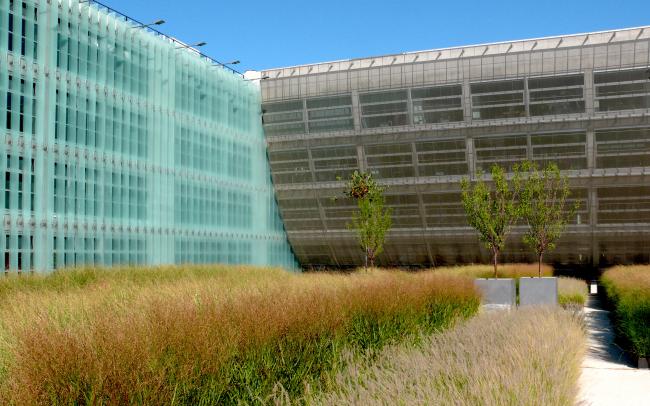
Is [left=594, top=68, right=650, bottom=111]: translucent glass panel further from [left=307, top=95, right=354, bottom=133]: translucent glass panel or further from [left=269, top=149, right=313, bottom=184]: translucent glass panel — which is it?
[left=269, top=149, right=313, bottom=184]: translucent glass panel

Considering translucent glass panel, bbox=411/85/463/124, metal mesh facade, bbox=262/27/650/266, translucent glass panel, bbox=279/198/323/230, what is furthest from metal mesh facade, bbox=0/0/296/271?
translucent glass panel, bbox=411/85/463/124

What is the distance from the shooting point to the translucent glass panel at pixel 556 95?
39.7 metres

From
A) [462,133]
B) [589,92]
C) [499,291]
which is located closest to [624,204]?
[589,92]

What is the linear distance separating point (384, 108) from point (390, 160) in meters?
3.31

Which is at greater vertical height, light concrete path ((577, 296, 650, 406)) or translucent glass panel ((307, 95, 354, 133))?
translucent glass panel ((307, 95, 354, 133))

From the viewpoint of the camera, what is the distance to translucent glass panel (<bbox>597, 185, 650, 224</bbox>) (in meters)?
41.0

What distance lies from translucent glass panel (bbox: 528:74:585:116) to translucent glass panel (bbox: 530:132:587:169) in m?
1.41

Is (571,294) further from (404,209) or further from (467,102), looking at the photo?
(404,209)

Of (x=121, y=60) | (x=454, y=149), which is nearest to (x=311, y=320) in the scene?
(x=121, y=60)

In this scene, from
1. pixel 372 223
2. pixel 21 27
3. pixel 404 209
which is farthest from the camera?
pixel 404 209

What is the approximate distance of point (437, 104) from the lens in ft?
139

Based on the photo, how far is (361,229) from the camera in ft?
126

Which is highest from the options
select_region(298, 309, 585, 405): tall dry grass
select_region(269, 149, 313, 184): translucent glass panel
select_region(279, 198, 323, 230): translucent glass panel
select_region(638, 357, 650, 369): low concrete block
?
select_region(269, 149, 313, 184): translucent glass panel

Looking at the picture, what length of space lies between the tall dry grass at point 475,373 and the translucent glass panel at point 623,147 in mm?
31006
